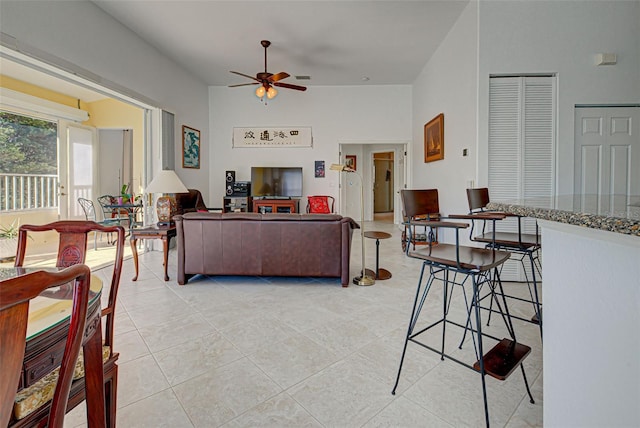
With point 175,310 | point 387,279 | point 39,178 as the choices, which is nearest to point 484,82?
point 387,279

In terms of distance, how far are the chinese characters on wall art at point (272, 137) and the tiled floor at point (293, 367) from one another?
409cm

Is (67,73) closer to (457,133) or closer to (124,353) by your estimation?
(124,353)

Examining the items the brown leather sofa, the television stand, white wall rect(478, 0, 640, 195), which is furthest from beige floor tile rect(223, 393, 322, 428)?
the television stand

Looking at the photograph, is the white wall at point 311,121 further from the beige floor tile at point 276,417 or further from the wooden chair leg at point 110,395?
the wooden chair leg at point 110,395

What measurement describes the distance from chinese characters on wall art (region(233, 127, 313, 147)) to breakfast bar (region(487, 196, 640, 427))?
5612mm

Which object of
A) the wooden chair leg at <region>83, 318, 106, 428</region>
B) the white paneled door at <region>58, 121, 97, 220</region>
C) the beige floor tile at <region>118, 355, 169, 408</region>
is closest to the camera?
the wooden chair leg at <region>83, 318, 106, 428</region>

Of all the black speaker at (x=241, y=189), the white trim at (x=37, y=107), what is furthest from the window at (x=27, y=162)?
the black speaker at (x=241, y=189)

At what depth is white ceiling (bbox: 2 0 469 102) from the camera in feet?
11.4

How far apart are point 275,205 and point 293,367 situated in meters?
4.48

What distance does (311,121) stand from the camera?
20.6ft

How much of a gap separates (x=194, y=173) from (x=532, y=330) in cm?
557

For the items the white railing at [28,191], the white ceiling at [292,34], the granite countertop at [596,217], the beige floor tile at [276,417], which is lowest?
the beige floor tile at [276,417]

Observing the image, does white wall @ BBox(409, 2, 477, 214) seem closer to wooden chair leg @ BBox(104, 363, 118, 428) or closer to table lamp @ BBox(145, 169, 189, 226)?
table lamp @ BBox(145, 169, 189, 226)

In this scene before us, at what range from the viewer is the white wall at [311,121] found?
245 inches
